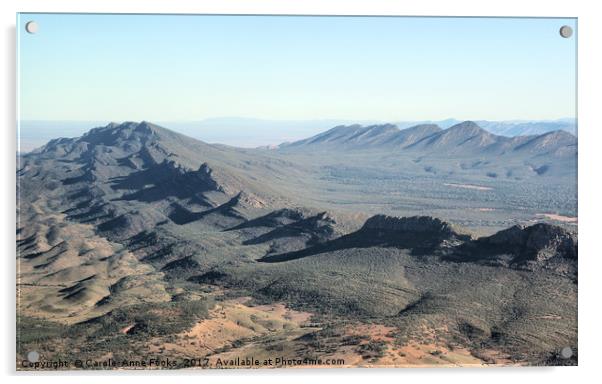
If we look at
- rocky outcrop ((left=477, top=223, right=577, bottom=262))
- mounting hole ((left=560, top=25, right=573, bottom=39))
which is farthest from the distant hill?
mounting hole ((left=560, top=25, right=573, bottom=39))

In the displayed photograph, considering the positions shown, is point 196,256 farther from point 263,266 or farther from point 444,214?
point 444,214

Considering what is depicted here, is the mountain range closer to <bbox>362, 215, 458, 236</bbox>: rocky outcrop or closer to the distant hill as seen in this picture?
<bbox>362, 215, 458, 236</bbox>: rocky outcrop

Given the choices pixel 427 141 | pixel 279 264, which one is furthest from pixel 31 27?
pixel 427 141

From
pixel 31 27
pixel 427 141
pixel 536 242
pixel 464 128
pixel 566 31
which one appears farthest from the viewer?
pixel 427 141

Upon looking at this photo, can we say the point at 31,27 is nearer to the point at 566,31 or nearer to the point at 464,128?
the point at 566,31

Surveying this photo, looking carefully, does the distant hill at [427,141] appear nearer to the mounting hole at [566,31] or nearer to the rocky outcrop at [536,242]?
the rocky outcrop at [536,242]

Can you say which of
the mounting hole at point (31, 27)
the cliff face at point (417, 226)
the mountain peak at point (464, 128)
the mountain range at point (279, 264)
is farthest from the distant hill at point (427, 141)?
the mounting hole at point (31, 27)

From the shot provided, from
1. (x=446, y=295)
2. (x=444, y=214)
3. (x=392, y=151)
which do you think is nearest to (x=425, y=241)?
(x=446, y=295)
